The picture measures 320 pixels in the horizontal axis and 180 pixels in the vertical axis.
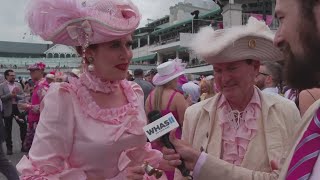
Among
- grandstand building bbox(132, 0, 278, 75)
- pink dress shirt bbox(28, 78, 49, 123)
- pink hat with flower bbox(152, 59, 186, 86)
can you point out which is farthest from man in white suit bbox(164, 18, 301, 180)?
grandstand building bbox(132, 0, 278, 75)

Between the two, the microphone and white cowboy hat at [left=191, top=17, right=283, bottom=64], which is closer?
the microphone

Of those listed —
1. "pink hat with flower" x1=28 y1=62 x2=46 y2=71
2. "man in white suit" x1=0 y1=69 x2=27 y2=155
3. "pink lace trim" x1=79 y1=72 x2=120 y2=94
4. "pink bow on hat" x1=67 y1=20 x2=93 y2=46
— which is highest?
"pink bow on hat" x1=67 y1=20 x2=93 y2=46

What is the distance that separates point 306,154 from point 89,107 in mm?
1324

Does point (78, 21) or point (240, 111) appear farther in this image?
point (240, 111)

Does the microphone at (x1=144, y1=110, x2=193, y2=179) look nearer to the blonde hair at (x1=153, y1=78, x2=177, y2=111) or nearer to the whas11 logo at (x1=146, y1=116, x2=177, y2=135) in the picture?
the whas11 logo at (x1=146, y1=116, x2=177, y2=135)

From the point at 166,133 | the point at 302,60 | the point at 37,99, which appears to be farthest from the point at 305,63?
the point at 37,99

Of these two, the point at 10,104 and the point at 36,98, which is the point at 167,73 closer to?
the point at 36,98

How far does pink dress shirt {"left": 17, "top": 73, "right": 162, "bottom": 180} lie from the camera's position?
2.12 m

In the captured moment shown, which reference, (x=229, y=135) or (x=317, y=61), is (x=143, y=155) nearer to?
(x=229, y=135)

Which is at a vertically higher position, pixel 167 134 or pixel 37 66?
pixel 37 66

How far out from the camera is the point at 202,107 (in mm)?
2410

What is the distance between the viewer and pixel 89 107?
2.29 meters

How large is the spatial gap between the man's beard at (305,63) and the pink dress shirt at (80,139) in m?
1.18

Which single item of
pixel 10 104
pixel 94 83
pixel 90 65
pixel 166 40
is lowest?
pixel 10 104
